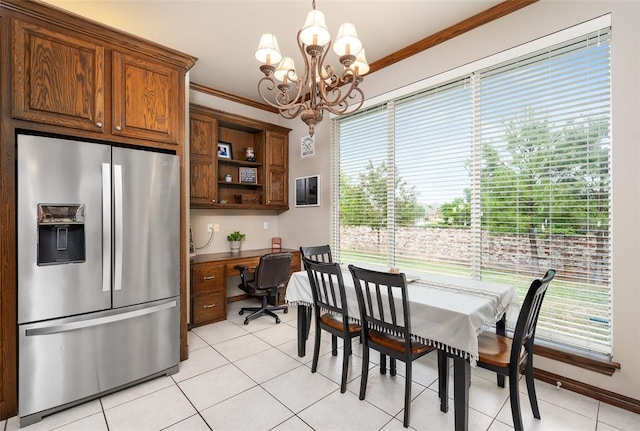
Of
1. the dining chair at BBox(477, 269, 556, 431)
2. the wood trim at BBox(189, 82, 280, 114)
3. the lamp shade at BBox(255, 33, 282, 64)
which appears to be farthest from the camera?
the wood trim at BBox(189, 82, 280, 114)

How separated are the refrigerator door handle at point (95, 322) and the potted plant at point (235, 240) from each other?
1823 millimetres

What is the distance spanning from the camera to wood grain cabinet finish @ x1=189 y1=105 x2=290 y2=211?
3.69 meters

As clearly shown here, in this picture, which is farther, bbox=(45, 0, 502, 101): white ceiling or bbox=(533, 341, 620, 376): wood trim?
bbox=(45, 0, 502, 101): white ceiling

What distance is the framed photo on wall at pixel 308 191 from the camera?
418cm

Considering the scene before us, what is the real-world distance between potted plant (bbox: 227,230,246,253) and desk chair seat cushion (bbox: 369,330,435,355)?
106 inches

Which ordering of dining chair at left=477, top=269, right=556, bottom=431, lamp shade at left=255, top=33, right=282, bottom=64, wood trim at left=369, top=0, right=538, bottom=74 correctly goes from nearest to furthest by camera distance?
dining chair at left=477, top=269, right=556, bottom=431, lamp shade at left=255, top=33, right=282, bottom=64, wood trim at left=369, top=0, right=538, bottom=74

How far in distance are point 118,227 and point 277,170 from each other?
2635 millimetres

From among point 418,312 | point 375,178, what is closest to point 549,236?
point 418,312

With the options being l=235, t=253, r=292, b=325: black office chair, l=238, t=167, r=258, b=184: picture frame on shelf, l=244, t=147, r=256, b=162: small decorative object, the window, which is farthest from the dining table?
l=244, t=147, r=256, b=162: small decorative object

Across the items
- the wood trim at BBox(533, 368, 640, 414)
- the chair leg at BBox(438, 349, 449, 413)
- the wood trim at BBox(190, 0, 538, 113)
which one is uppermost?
the wood trim at BBox(190, 0, 538, 113)

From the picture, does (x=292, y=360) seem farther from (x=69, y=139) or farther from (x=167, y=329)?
(x=69, y=139)

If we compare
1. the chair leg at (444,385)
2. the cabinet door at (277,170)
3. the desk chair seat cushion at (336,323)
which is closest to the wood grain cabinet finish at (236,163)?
the cabinet door at (277,170)

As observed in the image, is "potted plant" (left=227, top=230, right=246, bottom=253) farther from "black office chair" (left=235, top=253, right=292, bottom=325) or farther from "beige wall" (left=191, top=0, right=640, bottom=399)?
"beige wall" (left=191, top=0, right=640, bottom=399)

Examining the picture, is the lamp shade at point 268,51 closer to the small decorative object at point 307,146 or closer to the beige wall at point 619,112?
the beige wall at point 619,112
